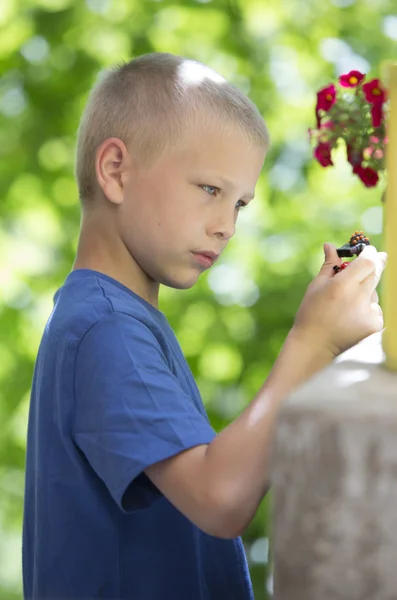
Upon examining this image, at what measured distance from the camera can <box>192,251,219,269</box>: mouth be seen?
0.94 meters

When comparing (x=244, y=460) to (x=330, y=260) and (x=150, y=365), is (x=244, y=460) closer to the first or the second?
(x=150, y=365)

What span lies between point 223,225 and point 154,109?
17 centimetres

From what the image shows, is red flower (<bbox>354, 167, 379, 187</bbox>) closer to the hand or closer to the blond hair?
the blond hair

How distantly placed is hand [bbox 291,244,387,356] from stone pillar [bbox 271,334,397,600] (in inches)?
11.5

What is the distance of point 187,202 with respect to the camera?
3.01 feet

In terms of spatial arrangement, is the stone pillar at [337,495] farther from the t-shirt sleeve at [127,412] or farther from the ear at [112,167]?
the ear at [112,167]

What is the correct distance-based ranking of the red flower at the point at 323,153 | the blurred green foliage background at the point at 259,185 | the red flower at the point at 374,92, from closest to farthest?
the red flower at the point at 374,92 → the red flower at the point at 323,153 → the blurred green foliage background at the point at 259,185

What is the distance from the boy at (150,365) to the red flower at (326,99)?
10.5 inches

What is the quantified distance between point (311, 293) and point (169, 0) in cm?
257

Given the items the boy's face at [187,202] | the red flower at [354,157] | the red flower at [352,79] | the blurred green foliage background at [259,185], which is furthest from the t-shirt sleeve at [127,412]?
the blurred green foliage background at [259,185]

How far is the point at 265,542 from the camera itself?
3.27 metres

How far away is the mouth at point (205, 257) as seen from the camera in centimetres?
94

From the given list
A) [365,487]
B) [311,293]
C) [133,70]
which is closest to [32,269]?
[133,70]

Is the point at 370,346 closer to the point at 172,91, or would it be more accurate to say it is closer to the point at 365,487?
the point at 365,487
